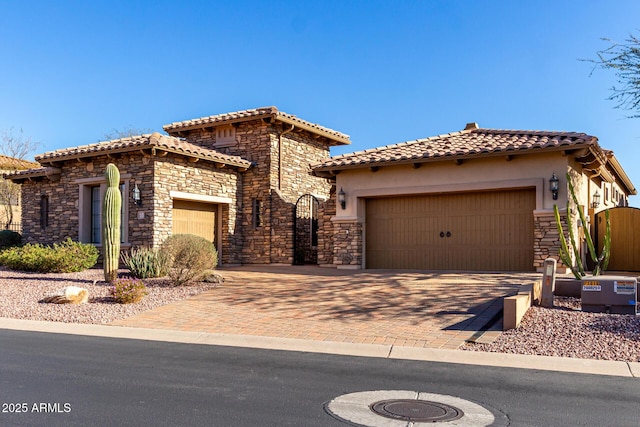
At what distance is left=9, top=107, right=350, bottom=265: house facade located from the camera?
18.4 meters

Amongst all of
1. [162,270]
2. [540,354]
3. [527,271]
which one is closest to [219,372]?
[540,354]

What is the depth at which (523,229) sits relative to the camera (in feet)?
52.2

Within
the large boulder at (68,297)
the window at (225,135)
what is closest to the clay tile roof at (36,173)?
the window at (225,135)

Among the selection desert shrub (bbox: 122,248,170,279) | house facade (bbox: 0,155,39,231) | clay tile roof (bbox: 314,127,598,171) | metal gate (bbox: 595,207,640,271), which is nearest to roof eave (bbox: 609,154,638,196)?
metal gate (bbox: 595,207,640,271)

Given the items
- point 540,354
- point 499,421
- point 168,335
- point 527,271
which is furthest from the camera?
point 527,271

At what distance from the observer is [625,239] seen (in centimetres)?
1791

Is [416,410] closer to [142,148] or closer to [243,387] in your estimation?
[243,387]

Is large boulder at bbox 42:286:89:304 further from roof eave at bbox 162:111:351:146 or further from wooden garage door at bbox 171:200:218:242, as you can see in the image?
roof eave at bbox 162:111:351:146

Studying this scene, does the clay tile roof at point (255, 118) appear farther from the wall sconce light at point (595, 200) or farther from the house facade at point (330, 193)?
the wall sconce light at point (595, 200)

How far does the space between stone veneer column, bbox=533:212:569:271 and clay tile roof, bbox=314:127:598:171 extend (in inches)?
73.0

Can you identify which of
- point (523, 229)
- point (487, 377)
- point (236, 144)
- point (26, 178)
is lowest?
point (487, 377)

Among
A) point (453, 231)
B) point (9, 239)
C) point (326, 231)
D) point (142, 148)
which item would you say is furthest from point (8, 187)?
point (453, 231)

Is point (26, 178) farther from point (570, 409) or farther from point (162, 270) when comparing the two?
point (570, 409)

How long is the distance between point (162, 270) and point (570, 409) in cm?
1258
